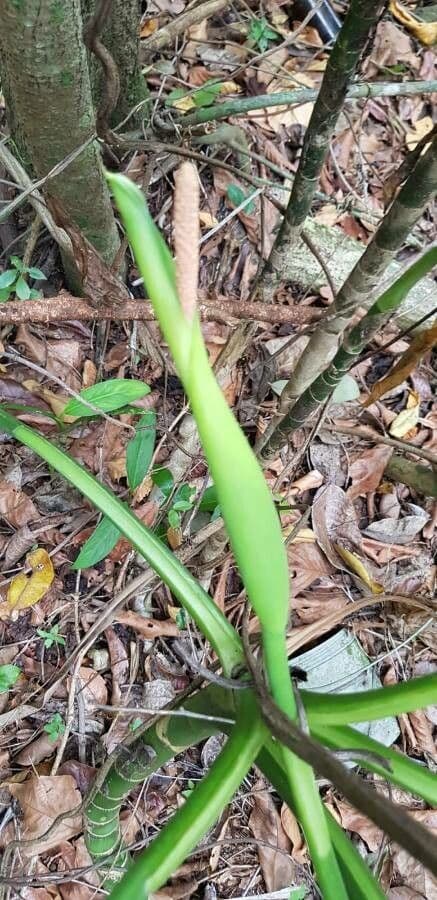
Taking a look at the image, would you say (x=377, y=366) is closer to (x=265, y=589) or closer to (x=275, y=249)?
(x=275, y=249)

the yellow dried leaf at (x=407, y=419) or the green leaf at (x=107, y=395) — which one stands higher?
the green leaf at (x=107, y=395)

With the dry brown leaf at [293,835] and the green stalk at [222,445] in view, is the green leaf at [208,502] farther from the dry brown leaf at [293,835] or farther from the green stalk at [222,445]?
the green stalk at [222,445]

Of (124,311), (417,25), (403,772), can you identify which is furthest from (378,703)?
(417,25)

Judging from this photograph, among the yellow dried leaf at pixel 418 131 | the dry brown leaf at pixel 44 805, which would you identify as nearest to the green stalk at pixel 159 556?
the dry brown leaf at pixel 44 805

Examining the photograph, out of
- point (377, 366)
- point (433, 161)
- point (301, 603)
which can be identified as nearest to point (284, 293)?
point (377, 366)

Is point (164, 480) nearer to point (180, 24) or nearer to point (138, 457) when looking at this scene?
point (138, 457)

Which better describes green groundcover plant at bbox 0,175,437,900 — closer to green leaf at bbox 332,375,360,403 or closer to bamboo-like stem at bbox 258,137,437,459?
bamboo-like stem at bbox 258,137,437,459
